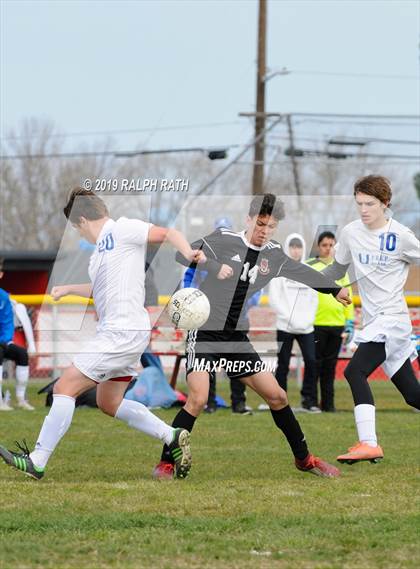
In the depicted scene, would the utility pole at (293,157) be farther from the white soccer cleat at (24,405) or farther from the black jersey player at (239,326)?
the black jersey player at (239,326)

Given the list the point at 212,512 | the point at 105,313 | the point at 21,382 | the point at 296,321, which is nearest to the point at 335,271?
the point at 105,313

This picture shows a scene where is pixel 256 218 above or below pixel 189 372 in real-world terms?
above

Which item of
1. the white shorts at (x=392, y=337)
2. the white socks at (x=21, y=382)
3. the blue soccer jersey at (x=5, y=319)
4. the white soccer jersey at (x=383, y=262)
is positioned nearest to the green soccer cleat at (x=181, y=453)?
the white shorts at (x=392, y=337)

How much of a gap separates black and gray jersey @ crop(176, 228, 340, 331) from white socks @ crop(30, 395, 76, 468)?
Answer: 3.80 feet

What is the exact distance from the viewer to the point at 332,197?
24.3 metres

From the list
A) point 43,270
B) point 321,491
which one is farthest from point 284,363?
point 43,270

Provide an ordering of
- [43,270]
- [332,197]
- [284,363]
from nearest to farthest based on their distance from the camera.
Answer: [284,363] < [332,197] < [43,270]

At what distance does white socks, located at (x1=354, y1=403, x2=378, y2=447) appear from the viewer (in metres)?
8.11

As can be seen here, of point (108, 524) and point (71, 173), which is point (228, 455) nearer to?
point (108, 524)

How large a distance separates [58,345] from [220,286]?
1141cm

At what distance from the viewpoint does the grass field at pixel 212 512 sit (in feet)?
16.8

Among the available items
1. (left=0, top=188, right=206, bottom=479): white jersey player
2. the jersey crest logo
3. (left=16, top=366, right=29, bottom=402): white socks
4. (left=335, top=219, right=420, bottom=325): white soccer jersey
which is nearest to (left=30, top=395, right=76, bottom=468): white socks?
(left=0, top=188, right=206, bottom=479): white jersey player

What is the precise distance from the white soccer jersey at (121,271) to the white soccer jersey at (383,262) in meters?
1.71

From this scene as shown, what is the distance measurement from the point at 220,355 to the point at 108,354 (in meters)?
0.93
